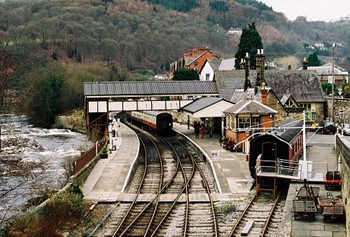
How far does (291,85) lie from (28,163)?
36.7 metres

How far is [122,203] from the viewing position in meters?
23.7

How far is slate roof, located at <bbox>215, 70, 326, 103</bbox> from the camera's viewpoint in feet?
162

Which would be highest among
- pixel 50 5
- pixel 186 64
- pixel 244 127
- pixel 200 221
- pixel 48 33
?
pixel 50 5

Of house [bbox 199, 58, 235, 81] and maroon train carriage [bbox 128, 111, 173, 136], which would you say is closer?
maroon train carriage [bbox 128, 111, 173, 136]

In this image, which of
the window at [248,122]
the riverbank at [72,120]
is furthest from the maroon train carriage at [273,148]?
the riverbank at [72,120]

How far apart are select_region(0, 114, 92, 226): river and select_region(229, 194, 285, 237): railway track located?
7.32 meters

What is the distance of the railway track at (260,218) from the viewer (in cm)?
1900

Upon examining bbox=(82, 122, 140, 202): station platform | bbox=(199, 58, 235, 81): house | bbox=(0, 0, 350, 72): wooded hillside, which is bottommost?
bbox=(82, 122, 140, 202): station platform

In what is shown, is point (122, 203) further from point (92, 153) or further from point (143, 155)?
point (143, 155)

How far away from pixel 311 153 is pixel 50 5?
156534 millimetres

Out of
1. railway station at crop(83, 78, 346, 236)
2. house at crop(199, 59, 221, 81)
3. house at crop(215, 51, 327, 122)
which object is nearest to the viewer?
railway station at crop(83, 78, 346, 236)

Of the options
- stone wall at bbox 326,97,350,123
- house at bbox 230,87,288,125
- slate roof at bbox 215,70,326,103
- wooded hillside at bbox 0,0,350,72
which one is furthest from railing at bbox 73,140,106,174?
wooded hillside at bbox 0,0,350,72

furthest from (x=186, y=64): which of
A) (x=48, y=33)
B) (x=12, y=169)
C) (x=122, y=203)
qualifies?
(x=12, y=169)

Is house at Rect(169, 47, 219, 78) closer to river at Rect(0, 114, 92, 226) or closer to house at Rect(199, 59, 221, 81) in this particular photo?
house at Rect(199, 59, 221, 81)
